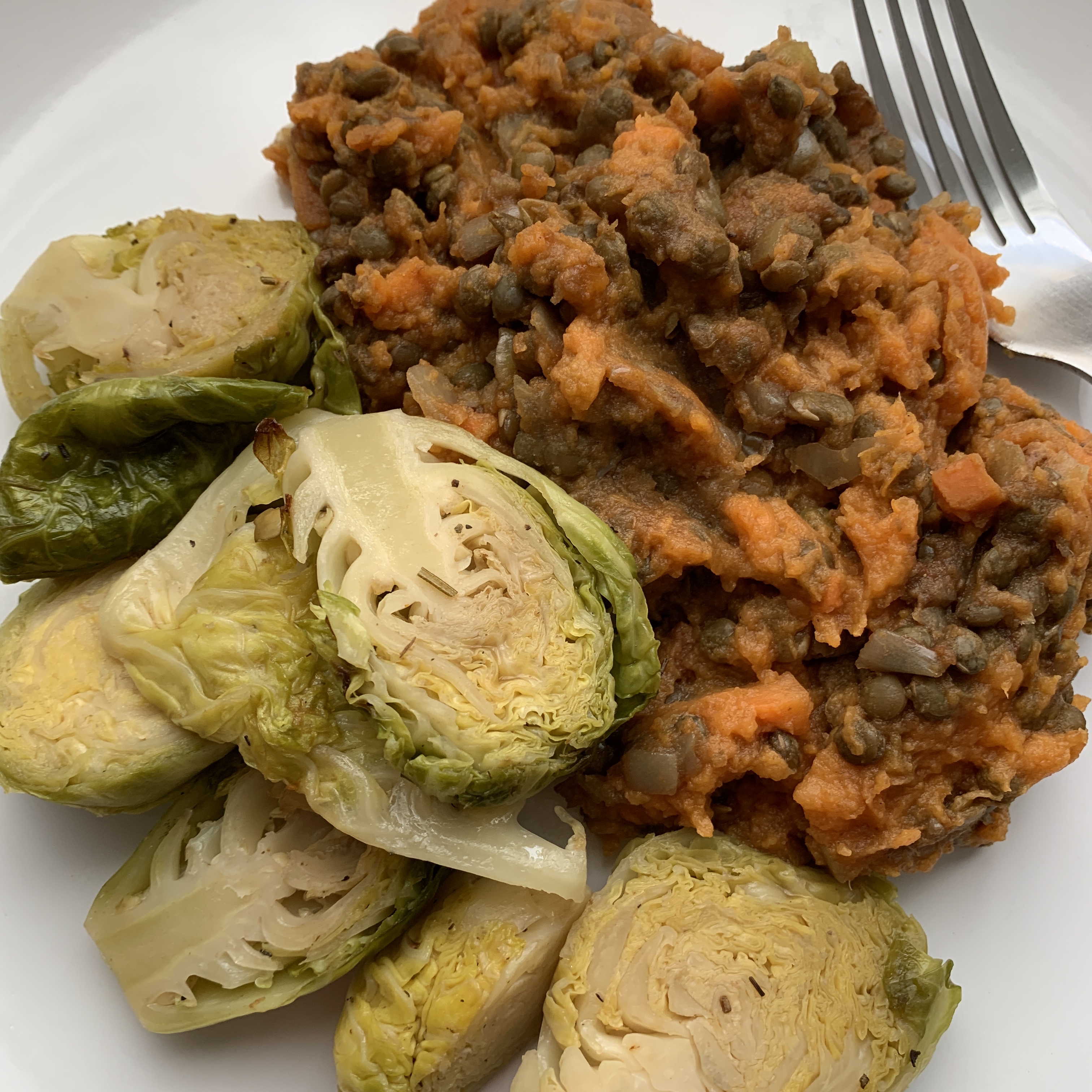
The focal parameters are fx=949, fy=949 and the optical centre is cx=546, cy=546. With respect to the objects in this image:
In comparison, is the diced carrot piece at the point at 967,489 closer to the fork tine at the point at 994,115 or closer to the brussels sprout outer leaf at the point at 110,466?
the fork tine at the point at 994,115

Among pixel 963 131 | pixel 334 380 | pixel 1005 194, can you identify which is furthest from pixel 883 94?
pixel 334 380

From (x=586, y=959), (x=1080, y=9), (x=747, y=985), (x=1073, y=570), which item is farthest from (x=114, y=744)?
(x=1080, y=9)

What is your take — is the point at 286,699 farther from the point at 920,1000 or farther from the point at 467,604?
the point at 920,1000

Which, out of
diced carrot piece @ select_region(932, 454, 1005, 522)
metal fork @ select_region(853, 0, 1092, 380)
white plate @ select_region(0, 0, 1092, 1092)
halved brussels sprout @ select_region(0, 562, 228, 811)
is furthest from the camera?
metal fork @ select_region(853, 0, 1092, 380)

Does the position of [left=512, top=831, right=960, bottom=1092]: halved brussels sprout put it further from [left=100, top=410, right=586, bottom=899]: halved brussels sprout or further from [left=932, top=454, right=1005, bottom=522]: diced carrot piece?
[left=932, top=454, right=1005, bottom=522]: diced carrot piece

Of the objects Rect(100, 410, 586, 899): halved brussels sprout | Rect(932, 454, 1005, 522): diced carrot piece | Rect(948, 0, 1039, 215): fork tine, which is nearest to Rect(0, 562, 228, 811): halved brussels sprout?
Rect(100, 410, 586, 899): halved brussels sprout

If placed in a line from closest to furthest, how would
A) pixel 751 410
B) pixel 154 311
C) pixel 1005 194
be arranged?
pixel 751 410 → pixel 154 311 → pixel 1005 194

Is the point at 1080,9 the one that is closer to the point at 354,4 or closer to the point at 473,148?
the point at 473,148
